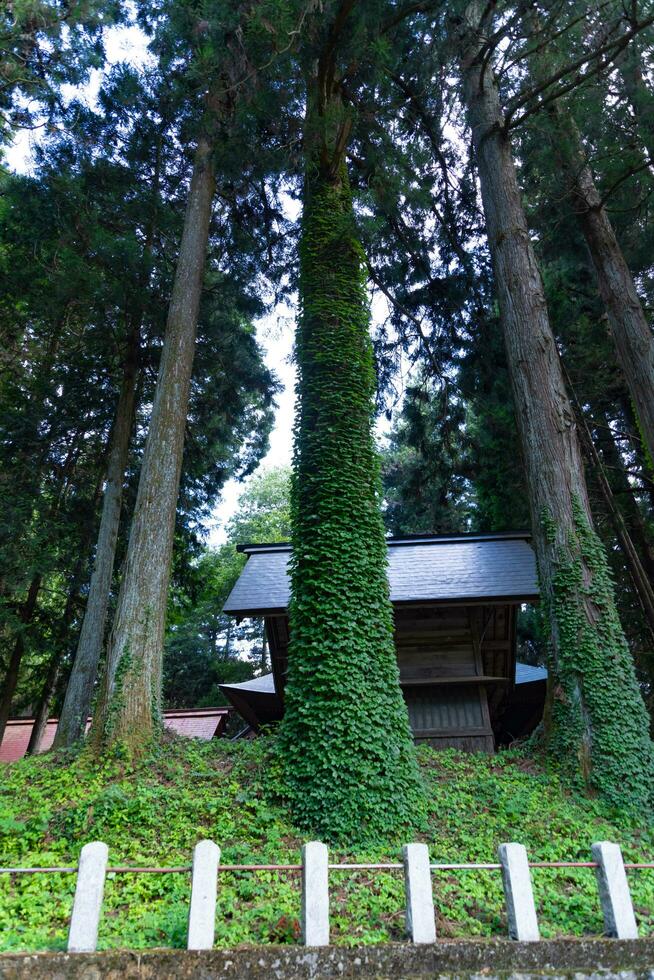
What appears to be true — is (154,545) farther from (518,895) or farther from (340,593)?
(518,895)

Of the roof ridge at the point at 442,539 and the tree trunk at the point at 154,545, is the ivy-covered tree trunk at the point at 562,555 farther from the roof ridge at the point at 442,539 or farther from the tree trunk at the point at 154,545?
the tree trunk at the point at 154,545

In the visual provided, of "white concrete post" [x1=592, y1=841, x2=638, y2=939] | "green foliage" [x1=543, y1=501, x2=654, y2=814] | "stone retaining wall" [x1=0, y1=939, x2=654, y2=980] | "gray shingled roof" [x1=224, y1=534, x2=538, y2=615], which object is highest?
"gray shingled roof" [x1=224, y1=534, x2=538, y2=615]

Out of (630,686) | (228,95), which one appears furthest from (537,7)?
(630,686)

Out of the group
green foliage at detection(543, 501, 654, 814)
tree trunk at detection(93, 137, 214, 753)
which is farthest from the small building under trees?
tree trunk at detection(93, 137, 214, 753)

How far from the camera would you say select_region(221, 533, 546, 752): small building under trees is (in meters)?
8.97

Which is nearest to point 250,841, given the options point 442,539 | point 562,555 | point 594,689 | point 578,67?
point 594,689

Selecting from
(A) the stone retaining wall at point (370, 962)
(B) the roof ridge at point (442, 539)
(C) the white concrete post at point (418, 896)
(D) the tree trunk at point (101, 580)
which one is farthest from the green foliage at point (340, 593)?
(D) the tree trunk at point (101, 580)

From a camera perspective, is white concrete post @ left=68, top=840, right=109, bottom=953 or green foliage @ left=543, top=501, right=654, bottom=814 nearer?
white concrete post @ left=68, top=840, right=109, bottom=953

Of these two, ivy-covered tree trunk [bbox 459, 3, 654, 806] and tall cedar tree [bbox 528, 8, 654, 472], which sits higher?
→ tall cedar tree [bbox 528, 8, 654, 472]

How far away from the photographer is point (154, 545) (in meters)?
6.93

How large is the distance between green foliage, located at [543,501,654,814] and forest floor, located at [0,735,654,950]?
0.32 metres

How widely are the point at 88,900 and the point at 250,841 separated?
1.97 m

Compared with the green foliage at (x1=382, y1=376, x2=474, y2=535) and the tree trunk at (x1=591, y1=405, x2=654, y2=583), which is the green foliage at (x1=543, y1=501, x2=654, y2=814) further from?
the tree trunk at (x1=591, y1=405, x2=654, y2=583)

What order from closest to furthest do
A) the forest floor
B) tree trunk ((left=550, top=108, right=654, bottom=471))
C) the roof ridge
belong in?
the forest floor, tree trunk ((left=550, top=108, right=654, bottom=471)), the roof ridge
